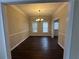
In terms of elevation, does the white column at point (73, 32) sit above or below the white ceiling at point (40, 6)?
below

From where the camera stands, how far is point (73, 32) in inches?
76.4

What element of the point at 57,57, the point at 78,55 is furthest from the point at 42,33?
the point at 78,55

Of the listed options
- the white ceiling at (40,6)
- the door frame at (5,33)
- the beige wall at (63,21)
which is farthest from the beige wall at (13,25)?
the beige wall at (63,21)

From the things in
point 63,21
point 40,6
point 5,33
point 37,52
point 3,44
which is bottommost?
point 37,52

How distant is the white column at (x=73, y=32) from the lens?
72.1 inches

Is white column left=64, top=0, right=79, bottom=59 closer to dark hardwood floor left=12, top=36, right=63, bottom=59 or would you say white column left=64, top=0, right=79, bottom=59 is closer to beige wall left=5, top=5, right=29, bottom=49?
dark hardwood floor left=12, top=36, right=63, bottom=59

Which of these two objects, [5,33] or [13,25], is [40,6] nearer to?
[13,25]

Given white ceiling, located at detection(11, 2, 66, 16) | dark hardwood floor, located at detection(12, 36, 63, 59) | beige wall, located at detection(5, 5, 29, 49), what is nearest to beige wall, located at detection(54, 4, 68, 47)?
white ceiling, located at detection(11, 2, 66, 16)

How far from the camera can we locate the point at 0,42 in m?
2.16

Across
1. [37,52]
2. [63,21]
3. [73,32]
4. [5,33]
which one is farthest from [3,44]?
[63,21]

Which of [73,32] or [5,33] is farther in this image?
[5,33]

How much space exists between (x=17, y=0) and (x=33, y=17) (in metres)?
8.10

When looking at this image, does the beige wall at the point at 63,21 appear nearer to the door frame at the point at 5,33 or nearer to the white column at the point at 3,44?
the door frame at the point at 5,33

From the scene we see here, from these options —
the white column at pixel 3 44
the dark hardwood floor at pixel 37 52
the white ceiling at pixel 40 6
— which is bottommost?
the dark hardwood floor at pixel 37 52
